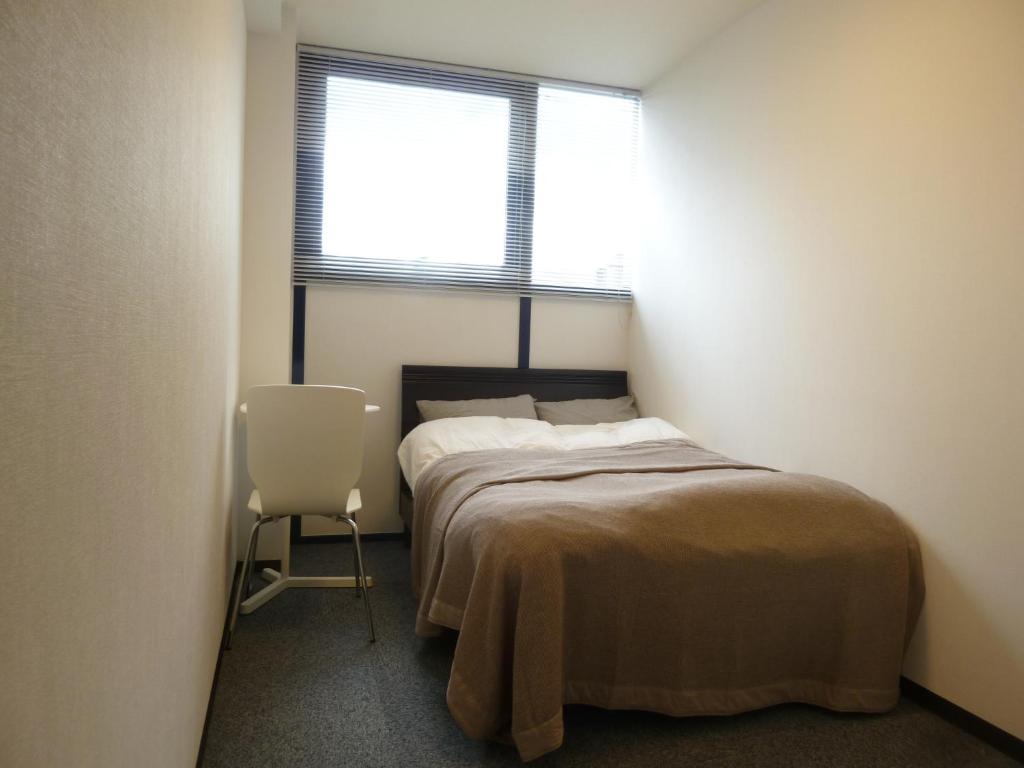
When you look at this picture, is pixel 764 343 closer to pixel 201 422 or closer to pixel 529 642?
pixel 529 642

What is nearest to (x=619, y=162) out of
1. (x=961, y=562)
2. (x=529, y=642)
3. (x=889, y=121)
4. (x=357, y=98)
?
(x=357, y=98)

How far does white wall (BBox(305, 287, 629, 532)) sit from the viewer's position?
4.16m

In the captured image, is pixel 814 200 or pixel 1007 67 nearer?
pixel 1007 67

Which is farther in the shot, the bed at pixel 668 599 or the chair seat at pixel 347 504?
the chair seat at pixel 347 504

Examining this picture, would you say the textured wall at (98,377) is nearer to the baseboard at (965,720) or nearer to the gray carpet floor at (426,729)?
the gray carpet floor at (426,729)

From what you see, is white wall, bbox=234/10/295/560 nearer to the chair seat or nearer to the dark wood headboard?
the chair seat

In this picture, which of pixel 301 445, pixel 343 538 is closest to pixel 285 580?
pixel 301 445

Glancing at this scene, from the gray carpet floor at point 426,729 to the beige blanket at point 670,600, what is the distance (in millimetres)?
92

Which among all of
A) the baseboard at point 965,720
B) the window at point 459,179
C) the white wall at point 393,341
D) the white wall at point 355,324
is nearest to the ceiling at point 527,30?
the window at point 459,179

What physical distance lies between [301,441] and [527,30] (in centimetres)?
256

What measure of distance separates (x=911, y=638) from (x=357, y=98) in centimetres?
391

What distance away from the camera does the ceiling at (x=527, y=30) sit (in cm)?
354

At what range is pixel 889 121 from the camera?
2699 millimetres

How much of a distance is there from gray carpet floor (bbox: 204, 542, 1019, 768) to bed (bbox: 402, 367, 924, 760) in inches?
3.4
